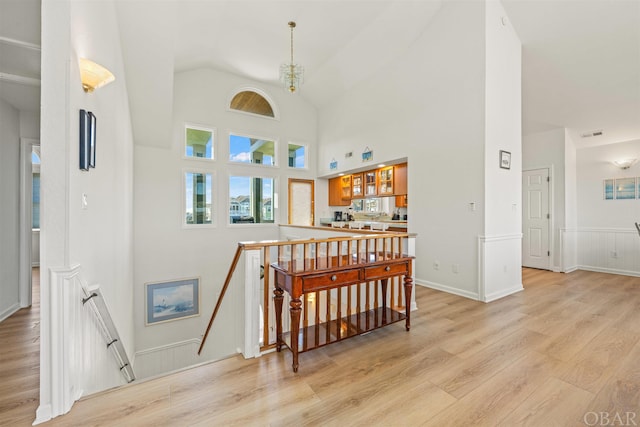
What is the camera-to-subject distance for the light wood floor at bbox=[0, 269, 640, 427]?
64.2 inches

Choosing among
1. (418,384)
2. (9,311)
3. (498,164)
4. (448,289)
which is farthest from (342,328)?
(9,311)

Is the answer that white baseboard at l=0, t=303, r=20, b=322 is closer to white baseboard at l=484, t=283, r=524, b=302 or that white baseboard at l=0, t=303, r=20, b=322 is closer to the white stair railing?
the white stair railing

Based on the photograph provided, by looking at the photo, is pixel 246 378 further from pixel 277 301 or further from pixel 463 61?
pixel 463 61

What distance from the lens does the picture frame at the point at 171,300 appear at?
5.67 meters

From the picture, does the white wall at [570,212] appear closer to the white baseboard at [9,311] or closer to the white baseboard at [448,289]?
the white baseboard at [448,289]

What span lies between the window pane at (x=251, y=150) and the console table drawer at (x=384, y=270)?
204 inches

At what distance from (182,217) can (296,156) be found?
10.8 ft

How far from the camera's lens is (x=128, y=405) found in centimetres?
170

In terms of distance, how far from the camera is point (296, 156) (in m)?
7.61

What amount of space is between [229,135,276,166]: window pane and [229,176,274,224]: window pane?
46 centimetres

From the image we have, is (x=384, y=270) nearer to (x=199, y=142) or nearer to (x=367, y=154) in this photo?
(x=367, y=154)

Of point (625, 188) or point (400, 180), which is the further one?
point (400, 180)

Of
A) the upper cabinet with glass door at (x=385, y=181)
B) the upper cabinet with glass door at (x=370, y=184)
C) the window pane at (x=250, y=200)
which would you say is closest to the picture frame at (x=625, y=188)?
the upper cabinet with glass door at (x=385, y=181)

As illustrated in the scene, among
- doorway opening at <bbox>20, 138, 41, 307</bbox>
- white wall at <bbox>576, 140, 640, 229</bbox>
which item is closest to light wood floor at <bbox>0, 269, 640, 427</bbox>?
doorway opening at <bbox>20, 138, 41, 307</bbox>
